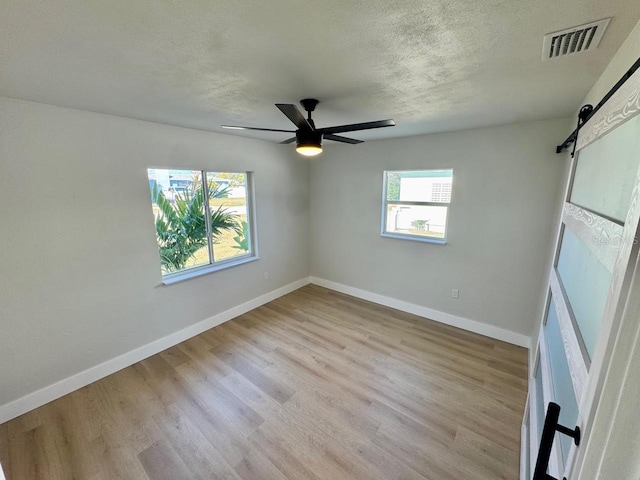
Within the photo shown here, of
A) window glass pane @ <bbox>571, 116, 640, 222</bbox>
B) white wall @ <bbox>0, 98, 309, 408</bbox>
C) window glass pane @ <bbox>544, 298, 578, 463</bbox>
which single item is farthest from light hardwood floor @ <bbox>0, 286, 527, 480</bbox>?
Answer: window glass pane @ <bbox>571, 116, 640, 222</bbox>

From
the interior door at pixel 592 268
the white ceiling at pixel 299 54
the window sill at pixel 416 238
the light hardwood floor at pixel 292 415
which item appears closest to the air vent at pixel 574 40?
the white ceiling at pixel 299 54

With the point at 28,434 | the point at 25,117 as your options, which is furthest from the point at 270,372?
the point at 25,117

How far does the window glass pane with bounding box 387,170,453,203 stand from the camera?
3221mm

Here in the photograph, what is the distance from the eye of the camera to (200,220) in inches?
126

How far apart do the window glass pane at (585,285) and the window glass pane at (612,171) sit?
186 millimetres

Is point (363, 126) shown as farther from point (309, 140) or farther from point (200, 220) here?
point (200, 220)

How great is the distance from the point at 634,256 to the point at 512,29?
1095mm

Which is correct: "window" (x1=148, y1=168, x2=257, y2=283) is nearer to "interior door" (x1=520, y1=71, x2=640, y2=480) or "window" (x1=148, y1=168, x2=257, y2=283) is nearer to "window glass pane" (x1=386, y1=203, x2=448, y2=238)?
"window glass pane" (x1=386, y1=203, x2=448, y2=238)

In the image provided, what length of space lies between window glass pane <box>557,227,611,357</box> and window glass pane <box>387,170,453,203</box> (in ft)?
6.21

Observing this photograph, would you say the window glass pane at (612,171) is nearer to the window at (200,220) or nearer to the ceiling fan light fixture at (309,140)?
the ceiling fan light fixture at (309,140)

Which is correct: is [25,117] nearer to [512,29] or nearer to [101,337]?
[101,337]

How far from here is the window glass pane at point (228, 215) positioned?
3.33 metres

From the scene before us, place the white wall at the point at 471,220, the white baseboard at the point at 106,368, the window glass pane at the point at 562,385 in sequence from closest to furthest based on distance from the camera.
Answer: the window glass pane at the point at 562,385 → the white baseboard at the point at 106,368 → the white wall at the point at 471,220

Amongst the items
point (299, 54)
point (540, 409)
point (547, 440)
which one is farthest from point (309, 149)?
point (540, 409)
